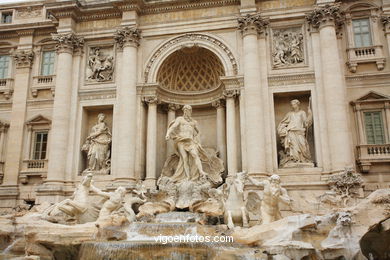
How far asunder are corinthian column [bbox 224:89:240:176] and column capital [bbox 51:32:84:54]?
8286 mm

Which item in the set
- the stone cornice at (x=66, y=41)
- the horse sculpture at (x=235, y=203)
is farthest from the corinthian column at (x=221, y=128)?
the stone cornice at (x=66, y=41)

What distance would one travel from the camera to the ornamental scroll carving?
1748 centimetres

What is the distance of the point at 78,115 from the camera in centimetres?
1883

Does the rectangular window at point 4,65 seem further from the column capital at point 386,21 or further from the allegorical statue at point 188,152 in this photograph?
the column capital at point 386,21

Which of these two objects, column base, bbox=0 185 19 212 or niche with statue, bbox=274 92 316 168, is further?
column base, bbox=0 185 19 212

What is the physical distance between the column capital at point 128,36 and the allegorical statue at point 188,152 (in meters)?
4.77

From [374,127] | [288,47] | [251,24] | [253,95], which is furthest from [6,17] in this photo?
[374,127]

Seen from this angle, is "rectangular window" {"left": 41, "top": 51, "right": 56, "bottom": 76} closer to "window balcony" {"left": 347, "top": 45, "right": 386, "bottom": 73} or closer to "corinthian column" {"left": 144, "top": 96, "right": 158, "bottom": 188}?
"corinthian column" {"left": 144, "top": 96, "right": 158, "bottom": 188}

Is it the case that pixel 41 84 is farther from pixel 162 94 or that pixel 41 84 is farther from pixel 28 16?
pixel 162 94

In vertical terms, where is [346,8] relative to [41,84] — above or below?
above

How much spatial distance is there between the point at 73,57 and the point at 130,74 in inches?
143

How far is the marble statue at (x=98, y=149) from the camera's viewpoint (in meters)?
18.1

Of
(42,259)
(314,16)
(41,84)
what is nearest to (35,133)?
(41,84)

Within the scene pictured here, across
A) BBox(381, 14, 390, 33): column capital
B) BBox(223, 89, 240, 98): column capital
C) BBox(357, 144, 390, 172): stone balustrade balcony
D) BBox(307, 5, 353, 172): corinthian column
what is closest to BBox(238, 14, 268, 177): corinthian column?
BBox(223, 89, 240, 98): column capital
